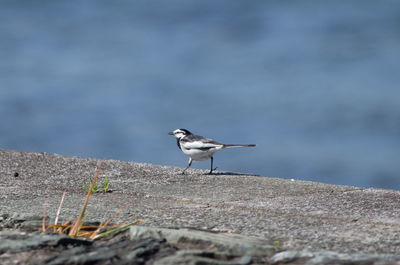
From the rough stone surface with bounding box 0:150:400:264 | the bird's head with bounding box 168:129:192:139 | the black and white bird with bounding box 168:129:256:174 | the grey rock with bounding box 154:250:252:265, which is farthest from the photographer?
the bird's head with bounding box 168:129:192:139

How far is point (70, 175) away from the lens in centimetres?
580

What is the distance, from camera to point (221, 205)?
4.07m

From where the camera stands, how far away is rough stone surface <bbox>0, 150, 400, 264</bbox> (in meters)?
2.70

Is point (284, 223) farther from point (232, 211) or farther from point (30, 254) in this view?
point (30, 254)

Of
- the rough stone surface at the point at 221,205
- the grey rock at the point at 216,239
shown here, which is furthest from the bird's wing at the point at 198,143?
the grey rock at the point at 216,239

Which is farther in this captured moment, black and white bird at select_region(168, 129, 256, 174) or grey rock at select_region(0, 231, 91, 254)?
black and white bird at select_region(168, 129, 256, 174)

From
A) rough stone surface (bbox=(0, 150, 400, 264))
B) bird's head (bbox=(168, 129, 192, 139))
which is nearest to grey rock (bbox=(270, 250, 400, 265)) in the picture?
rough stone surface (bbox=(0, 150, 400, 264))

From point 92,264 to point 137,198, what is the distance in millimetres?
2267

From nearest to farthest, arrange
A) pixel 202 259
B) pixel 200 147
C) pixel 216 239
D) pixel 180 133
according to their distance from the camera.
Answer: pixel 202 259
pixel 216 239
pixel 200 147
pixel 180 133

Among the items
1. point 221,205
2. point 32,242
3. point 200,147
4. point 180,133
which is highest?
point 180,133

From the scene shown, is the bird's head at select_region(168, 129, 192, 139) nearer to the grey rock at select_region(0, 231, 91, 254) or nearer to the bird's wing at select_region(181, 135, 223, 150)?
the bird's wing at select_region(181, 135, 223, 150)

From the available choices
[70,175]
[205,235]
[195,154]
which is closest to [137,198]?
[70,175]

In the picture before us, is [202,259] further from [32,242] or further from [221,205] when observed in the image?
[221,205]

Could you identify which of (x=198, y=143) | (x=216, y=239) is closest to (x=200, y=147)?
(x=198, y=143)
